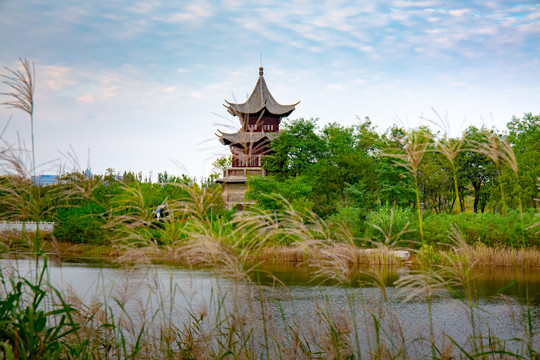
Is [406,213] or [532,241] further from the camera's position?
[406,213]

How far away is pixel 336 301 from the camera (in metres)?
10.3

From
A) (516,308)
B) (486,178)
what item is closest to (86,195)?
(516,308)

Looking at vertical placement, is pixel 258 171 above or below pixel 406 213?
above

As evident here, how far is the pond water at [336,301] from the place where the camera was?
3.62 metres

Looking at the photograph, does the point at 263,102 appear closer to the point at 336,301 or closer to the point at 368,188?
the point at 368,188

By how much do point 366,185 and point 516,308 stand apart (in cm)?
1878

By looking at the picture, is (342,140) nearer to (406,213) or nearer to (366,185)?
(366,185)

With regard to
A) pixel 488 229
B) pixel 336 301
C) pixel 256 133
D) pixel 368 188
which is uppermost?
pixel 256 133

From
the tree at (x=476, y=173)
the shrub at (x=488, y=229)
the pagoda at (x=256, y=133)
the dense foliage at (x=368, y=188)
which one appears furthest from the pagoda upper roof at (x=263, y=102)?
the shrub at (x=488, y=229)

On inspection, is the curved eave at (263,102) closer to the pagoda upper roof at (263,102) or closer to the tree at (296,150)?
the pagoda upper roof at (263,102)

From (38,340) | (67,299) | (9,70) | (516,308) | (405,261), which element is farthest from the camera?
(405,261)

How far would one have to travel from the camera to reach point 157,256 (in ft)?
10.7

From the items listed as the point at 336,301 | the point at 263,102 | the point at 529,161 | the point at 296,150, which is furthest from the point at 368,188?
the point at 336,301

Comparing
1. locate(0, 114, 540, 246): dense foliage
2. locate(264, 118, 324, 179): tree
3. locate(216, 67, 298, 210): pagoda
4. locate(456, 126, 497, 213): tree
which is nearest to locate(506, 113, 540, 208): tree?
locate(0, 114, 540, 246): dense foliage
